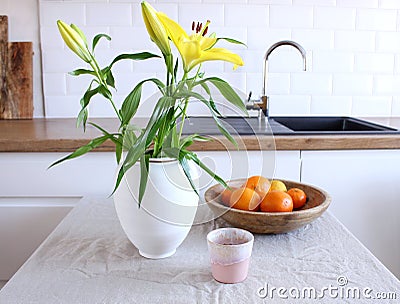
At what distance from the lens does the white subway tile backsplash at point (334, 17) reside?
2172mm

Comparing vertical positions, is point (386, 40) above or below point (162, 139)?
above

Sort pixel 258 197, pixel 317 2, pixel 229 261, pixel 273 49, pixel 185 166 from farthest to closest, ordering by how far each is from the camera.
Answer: pixel 317 2 < pixel 273 49 < pixel 258 197 < pixel 185 166 < pixel 229 261

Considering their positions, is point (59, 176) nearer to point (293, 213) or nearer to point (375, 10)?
point (293, 213)

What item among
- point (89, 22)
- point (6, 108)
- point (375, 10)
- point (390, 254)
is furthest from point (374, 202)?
point (6, 108)

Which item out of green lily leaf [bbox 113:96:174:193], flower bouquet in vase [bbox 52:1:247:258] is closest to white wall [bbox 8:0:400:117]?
flower bouquet in vase [bbox 52:1:247:258]

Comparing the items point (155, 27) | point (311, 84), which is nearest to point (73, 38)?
point (155, 27)

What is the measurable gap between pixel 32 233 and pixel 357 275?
4.05ft

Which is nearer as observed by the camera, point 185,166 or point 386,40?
point 185,166

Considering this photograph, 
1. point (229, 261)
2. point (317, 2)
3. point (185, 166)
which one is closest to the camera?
point (229, 261)

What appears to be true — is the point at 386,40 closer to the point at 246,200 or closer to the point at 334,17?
the point at 334,17

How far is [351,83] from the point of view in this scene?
7.31 feet

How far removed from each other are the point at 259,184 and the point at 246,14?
4.28ft

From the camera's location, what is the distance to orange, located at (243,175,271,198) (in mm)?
1041

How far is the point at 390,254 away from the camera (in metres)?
1.78
